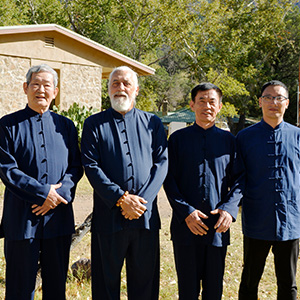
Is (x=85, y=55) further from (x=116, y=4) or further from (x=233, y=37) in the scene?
(x=233, y=37)

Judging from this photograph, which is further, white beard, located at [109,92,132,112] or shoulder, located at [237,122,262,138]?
shoulder, located at [237,122,262,138]

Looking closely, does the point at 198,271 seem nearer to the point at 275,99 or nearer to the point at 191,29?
the point at 275,99

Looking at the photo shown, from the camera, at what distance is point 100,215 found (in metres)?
3.20

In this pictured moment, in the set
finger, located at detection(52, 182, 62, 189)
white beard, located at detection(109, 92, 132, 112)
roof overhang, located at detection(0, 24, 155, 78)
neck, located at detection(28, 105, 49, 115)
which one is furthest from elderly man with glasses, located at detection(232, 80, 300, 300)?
roof overhang, located at detection(0, 24, 155, 78)

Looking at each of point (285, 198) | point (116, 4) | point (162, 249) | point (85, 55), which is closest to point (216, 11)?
point (116, 4)

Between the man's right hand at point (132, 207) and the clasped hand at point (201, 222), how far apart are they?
1.34 ft

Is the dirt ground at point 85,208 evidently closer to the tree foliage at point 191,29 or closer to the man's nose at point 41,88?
the man's nose at point 41,88

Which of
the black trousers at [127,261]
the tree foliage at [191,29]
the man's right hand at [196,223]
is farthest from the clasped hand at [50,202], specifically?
the tree foliage at [191,29]

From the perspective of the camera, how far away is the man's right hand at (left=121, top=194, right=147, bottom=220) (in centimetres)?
305

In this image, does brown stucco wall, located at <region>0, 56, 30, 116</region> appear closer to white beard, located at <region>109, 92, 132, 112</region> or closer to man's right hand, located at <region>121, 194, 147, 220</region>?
white beard, located at <region>109, 92, 132, 112</region>

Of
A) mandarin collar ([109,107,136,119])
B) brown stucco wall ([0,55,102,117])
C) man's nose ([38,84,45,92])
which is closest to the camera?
man's nose ([38,84,45,92])

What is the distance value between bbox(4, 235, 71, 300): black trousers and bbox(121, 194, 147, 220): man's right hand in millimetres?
656

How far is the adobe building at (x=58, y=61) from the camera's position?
491 inches

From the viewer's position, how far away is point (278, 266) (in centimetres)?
338
